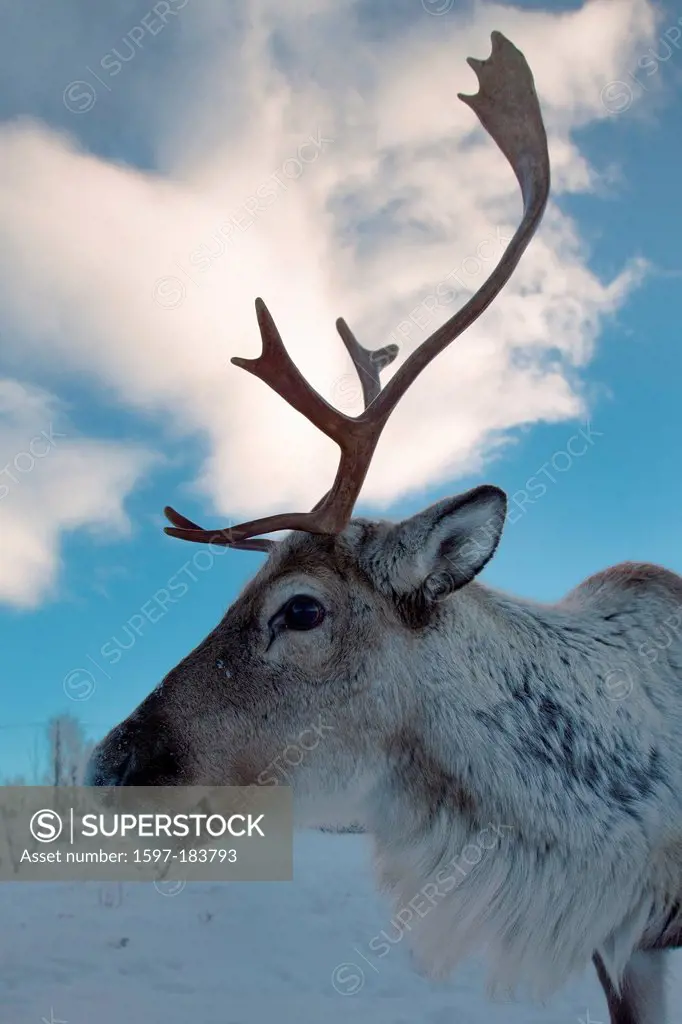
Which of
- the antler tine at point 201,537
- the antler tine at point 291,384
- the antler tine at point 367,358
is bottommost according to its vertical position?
the antler tine at point 201,537

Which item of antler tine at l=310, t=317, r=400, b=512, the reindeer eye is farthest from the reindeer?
antler tine at l=310, t=317, r=400, b=512

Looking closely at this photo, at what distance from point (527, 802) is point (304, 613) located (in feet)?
3.41

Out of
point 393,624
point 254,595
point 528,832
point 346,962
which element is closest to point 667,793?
point 528,832

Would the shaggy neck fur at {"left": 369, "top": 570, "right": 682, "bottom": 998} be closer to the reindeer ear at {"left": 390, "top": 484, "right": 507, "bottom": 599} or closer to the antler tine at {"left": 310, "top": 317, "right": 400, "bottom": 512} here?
the reindeer ear at {"left": 390, "top": 484, "right": 507, "bottom": 599}

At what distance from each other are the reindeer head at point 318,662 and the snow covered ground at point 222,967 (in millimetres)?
790

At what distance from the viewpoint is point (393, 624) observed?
3061 millimetres

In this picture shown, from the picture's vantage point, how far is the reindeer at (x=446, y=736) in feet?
9.62

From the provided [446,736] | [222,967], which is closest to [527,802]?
[446,736]

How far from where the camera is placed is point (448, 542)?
2938 millimetres

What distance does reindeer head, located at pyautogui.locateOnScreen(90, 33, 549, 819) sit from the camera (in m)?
2.88

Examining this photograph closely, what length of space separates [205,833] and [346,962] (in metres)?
3.02

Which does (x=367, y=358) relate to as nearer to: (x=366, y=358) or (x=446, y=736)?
(x=366, y=358)

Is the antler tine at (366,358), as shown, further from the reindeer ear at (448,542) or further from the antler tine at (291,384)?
the reindeer ear at (448,542)

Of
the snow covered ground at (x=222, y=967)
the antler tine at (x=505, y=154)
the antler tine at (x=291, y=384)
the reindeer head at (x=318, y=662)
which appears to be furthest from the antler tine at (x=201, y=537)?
the snow covered ground at (x=222, y=967)
